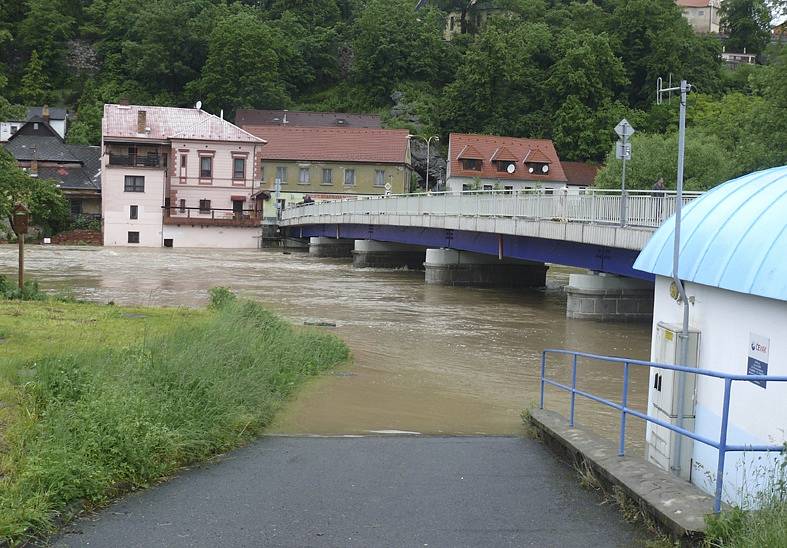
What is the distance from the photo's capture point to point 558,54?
9769 centimetres

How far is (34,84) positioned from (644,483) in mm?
113836

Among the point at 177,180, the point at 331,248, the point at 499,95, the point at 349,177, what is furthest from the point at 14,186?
the point at 499,95

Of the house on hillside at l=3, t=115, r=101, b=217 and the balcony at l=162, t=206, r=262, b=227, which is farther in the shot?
the house on hillside at l=3, t=115, r=101, b=217

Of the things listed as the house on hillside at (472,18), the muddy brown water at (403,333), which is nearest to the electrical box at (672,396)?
the muddy brown water at (403,333)

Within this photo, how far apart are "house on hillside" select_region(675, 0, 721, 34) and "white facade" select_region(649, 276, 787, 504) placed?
146m

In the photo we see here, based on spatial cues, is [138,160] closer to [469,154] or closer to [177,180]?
[177,180]

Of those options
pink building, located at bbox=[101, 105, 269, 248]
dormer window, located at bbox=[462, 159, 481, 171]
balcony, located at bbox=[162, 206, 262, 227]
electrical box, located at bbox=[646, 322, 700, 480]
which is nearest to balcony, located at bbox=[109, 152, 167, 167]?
pink building, located at bbox=[101, 105, 269, 248]

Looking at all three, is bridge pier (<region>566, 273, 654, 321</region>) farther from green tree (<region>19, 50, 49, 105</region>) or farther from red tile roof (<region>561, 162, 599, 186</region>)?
green tree (<region>19, 50, 49, 105</region>)

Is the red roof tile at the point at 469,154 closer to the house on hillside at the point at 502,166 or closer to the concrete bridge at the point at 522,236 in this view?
the house on hillside at the point at 502,166

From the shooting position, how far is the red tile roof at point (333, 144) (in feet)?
264

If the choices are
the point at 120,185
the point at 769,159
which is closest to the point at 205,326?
the point at 769,159

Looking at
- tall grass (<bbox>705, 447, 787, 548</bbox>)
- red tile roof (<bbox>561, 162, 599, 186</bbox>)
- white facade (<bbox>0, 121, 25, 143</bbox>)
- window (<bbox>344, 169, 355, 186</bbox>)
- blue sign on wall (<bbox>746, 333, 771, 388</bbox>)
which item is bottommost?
tall grass (<bbox>705, 447, 787, 548</bbox>)

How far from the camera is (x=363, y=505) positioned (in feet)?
27.7

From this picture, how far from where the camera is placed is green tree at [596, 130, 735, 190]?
5088 cm
